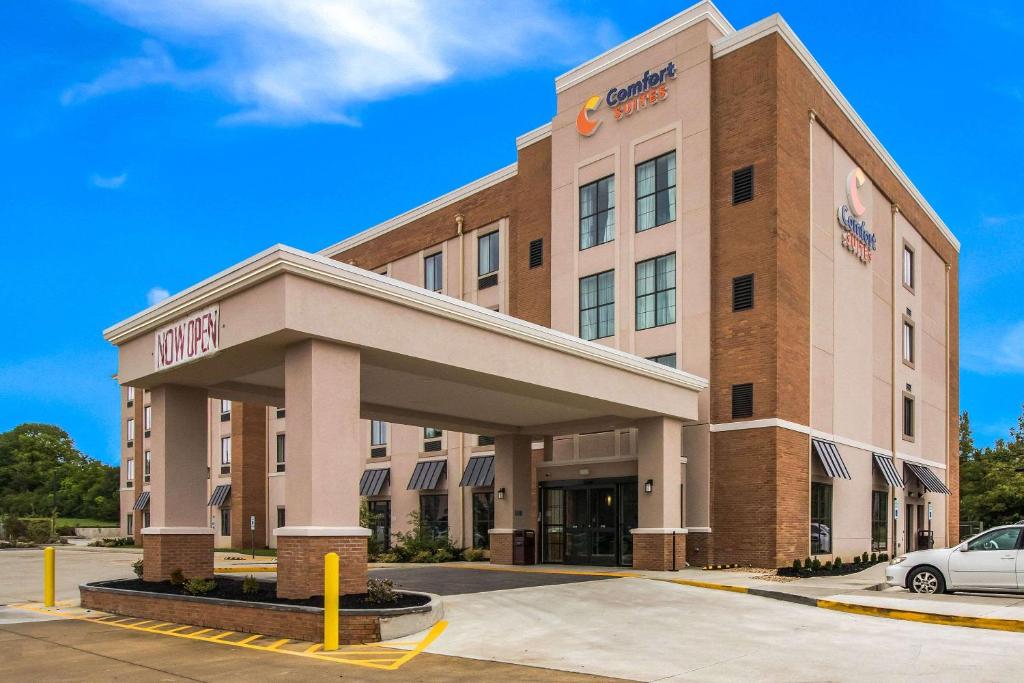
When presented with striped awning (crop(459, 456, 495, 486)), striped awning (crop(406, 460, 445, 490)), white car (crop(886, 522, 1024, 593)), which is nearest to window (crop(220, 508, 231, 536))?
striped awning (crop(406, 460, 445, 490))

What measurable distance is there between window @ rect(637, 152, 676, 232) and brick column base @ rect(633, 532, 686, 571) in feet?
35.1

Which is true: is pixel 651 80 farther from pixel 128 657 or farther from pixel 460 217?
pixel 128 657

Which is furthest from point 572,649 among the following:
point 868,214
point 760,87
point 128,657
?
point 868,214

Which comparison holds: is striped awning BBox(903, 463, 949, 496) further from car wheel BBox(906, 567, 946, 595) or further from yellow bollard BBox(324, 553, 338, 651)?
yellow bollard BBox(324, 553, 338, 651)

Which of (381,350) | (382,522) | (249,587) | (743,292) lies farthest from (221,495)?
(381,350)

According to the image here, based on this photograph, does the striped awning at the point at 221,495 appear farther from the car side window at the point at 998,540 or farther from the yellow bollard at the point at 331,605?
the car side window at the point at 998,540

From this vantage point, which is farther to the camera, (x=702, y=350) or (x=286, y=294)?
(x=702, y=350)

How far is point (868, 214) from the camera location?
3616 cm

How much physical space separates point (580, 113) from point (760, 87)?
7.46 m

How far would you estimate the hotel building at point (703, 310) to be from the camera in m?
28.6

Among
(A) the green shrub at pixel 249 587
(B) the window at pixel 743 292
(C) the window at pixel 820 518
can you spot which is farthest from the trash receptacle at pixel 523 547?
(A) the green shrub at pixel 249 587

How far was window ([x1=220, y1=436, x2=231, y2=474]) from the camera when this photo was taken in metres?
58.3

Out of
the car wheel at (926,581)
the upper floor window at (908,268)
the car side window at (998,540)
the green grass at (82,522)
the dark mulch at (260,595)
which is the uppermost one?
the upper floor window at (908,268)

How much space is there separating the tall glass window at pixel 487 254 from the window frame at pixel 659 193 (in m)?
8.38
